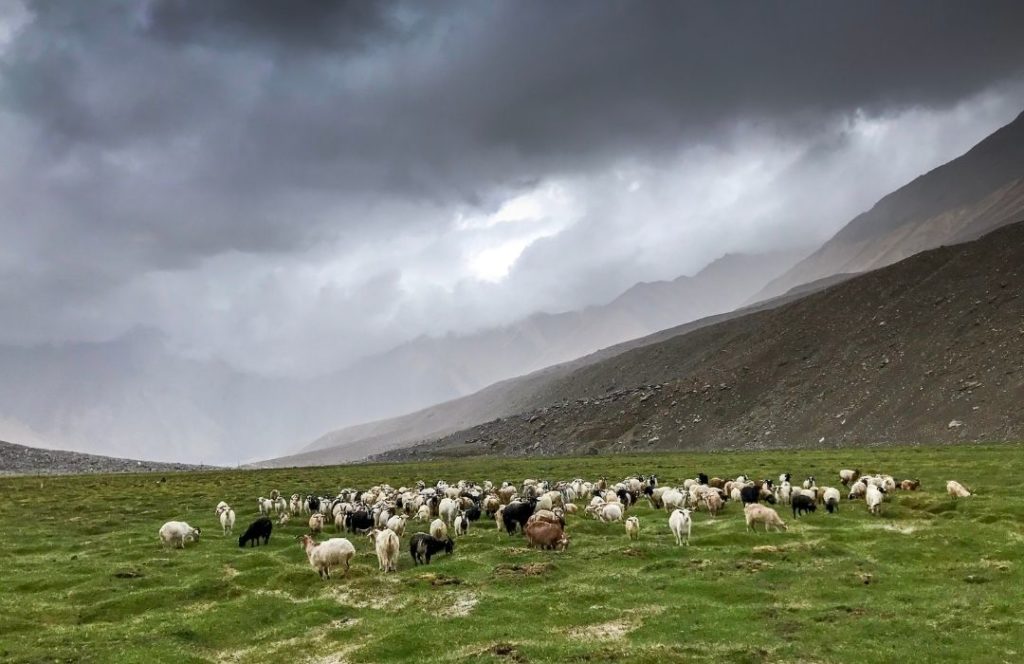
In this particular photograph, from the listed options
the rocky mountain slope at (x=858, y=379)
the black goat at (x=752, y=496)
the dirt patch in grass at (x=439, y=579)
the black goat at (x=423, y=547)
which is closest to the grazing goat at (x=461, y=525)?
the black goat at (x=423, y=547)

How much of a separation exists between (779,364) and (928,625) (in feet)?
390

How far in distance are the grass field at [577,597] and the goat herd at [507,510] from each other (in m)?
0.87

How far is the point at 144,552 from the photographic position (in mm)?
33156

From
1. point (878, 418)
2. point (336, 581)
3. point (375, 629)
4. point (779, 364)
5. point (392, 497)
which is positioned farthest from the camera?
point (779, 364)

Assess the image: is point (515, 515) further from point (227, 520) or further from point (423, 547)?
Result: point (227, 520)

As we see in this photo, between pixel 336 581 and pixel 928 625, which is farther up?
pixel 336 581

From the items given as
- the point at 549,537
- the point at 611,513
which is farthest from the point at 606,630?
the point at 611,513

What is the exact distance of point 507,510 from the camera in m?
34.5

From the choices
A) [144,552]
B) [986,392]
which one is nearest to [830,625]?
[144,552]

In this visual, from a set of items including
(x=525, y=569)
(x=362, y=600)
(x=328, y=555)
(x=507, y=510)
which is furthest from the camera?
(x=507, y=510)

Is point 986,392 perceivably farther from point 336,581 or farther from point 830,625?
point 336,581

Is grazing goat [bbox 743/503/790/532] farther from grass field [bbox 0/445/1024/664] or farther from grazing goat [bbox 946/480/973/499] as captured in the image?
grazing goat [bbox 946/480/973/499]

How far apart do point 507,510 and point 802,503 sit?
623 inches

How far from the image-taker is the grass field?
58.4ft
